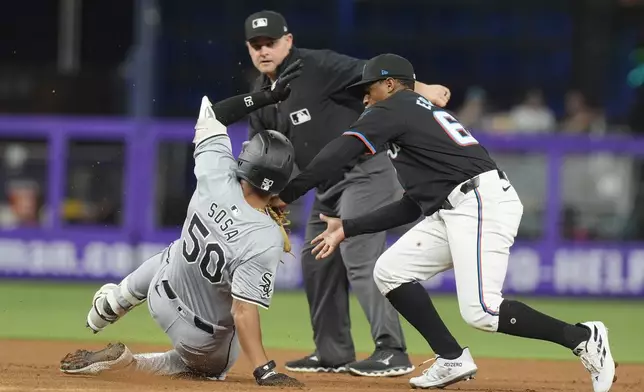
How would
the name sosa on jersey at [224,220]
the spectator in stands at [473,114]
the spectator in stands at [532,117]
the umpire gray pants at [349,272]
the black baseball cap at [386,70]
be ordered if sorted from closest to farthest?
1. the name sosa on jersey at [224,220]
2. the black baseball cap at [386,70]
3. the umpire gray pants at [349,272]
4. the spectator in stands at [473,114]
5. the spectator in stands at [532,117]

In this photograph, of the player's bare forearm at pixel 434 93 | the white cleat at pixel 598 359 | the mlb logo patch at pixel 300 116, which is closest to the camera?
the white cleat at pixel 598 359

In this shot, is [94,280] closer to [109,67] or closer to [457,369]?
[109,67]

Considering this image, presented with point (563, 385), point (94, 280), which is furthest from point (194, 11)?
point (563, 385)

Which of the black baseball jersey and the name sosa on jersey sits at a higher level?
the black baseball jersey

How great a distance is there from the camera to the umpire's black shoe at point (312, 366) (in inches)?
264

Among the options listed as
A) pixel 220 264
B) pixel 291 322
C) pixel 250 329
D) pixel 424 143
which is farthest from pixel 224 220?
pixel 291 322

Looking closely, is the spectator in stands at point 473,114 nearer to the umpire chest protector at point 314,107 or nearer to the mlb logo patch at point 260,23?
the umpire chest protector at point 314,107

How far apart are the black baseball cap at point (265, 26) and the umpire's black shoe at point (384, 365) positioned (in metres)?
1.84

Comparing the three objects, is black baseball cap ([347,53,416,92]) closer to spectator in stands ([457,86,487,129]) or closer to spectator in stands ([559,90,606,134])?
spectator in stands ([457,86,487,129])

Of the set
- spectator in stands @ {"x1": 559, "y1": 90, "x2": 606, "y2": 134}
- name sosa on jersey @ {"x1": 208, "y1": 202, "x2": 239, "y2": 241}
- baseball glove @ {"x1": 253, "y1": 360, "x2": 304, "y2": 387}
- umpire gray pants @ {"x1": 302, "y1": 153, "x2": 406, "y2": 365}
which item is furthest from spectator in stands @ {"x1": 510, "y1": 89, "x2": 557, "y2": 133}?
baseball glove @ {"x1": 253, "y1": 360, "x2": 304, "y2": 387}

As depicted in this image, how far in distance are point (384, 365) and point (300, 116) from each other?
→ 1.47m

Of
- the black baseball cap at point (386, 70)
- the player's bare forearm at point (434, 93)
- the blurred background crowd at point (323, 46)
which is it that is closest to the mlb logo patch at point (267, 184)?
the black baseball cap at point (386, 70)

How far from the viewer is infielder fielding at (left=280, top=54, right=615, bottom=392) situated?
18.0 feet

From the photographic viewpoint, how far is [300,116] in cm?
674
